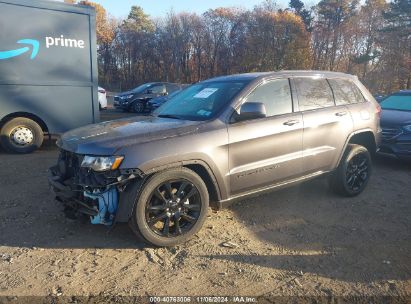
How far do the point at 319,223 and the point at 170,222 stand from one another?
1.79 m

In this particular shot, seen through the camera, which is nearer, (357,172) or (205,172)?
(205,172)

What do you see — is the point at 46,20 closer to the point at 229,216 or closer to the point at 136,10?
the point at 229,216

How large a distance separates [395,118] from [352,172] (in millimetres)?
2808

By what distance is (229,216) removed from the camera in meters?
4.51

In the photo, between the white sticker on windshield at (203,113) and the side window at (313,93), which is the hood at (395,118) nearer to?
the side window at (313,93)

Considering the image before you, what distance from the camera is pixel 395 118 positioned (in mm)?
7281

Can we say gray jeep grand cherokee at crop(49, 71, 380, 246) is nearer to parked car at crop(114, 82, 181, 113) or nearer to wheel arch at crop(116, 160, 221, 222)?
wheel arch at crop(116, 160, 221, 222)

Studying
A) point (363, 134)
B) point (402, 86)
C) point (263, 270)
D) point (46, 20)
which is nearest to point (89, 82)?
point (46, 20)

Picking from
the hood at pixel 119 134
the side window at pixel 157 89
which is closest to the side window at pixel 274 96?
the hood at pixel 119 134

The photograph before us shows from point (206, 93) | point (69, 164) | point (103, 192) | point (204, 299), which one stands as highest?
point (206, 93)

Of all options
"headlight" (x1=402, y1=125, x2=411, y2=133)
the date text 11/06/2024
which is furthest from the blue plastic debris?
"headlight" (x1=402, y1=125, x2=411, y2=133)

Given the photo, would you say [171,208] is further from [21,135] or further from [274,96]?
[21,135]

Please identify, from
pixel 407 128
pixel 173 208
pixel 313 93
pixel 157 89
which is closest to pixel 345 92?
pixel 313 93

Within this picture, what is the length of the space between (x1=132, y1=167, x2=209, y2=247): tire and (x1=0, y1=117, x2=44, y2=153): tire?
16.6ft
